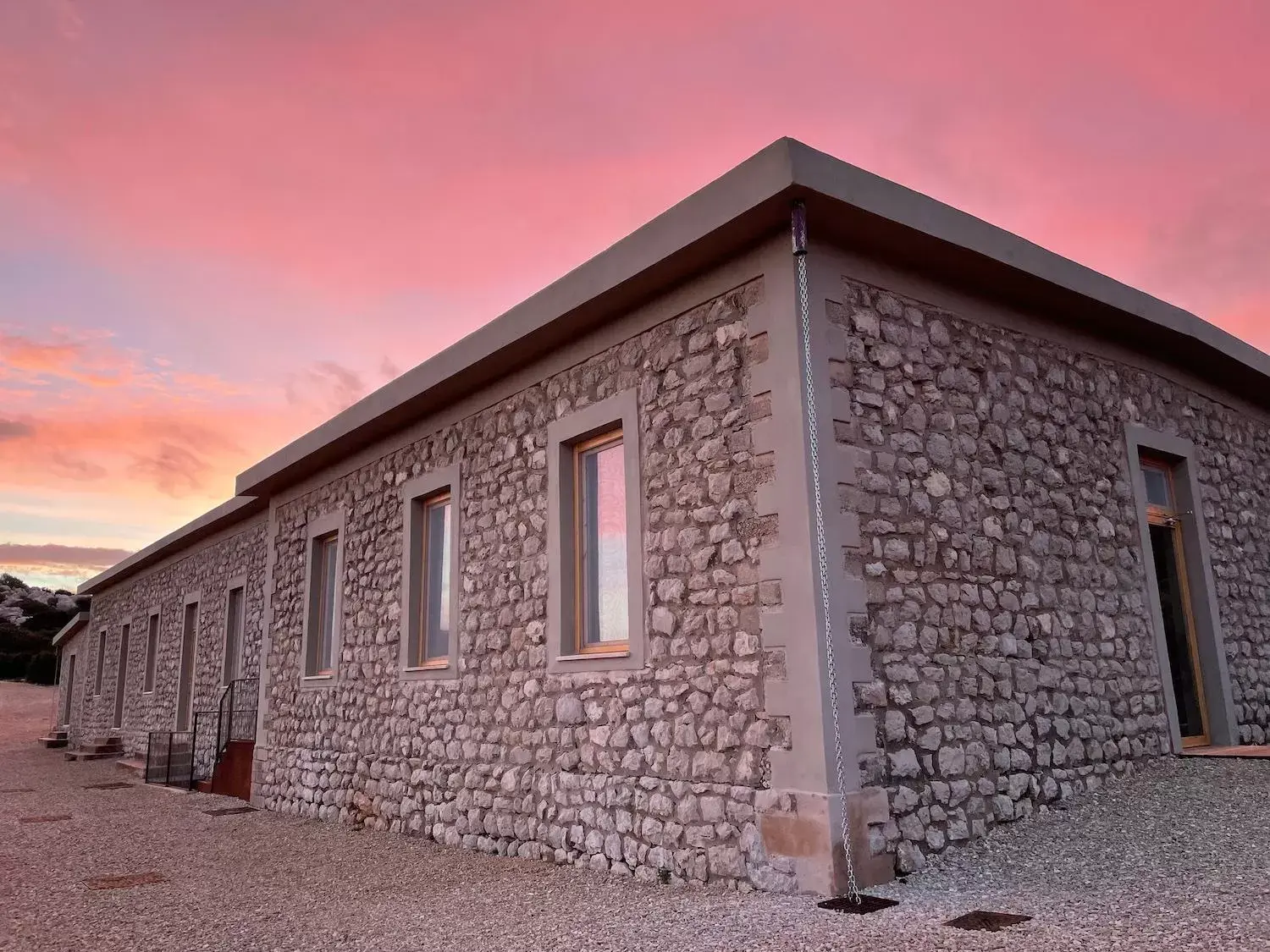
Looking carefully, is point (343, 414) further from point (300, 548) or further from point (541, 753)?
point (541, 753)

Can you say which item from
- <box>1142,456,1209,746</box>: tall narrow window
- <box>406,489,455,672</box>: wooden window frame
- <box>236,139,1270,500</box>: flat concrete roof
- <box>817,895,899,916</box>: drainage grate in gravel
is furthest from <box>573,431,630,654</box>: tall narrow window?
<box>1142,456,1209,746</box>: tall narrow window

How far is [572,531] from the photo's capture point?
6059 mm

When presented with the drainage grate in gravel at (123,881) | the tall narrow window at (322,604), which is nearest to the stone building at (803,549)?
the tall narrow window at (322,604)

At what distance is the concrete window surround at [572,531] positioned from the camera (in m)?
5.31

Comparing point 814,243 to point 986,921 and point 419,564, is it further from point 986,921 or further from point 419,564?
point 419,564

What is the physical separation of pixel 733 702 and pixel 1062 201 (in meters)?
5.93

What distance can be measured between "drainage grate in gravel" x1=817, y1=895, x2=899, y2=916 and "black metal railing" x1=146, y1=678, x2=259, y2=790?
357 inches

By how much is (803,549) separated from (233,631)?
11330mm

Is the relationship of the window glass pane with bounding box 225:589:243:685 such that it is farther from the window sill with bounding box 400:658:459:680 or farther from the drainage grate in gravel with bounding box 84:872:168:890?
the drainage grate in gravel with bounding box 84:872:168:890

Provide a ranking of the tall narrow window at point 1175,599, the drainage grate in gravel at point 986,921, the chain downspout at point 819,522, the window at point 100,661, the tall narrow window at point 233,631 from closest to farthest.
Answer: the drainage grate in gravel at point 986,921 < the chain downspout at point 819,522 < the tall narrow window at point 1175,599 < the tall narrow window at point 233,631 < the window at point 100,661

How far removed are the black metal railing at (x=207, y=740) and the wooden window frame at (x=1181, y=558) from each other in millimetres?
→ 10054

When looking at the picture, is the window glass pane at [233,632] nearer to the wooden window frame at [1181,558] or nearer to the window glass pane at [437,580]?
the window glass pane at [437,580]

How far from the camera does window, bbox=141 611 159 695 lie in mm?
16594

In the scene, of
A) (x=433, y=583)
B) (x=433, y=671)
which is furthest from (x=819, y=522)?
(x=433, y=583)
